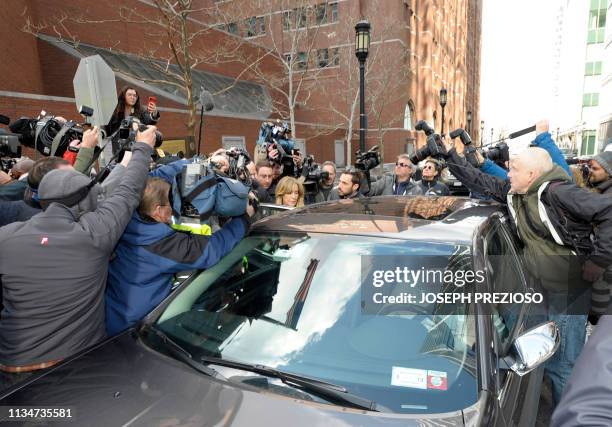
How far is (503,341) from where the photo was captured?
182 cm

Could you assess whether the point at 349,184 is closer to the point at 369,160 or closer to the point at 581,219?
the point at 369,160

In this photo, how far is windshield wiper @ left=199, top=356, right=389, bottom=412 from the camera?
1.40m

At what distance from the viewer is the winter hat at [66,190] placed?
191cm

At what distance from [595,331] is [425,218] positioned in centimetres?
129

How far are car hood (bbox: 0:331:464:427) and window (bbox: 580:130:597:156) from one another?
171 ft

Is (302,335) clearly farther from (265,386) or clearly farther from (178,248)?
(178,248)

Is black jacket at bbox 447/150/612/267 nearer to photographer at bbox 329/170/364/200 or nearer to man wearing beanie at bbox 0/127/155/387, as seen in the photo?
photographer at bbox 329/170/364/200

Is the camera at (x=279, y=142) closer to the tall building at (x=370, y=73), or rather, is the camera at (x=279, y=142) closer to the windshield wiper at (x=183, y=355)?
the windshield wiper at (x=183, y=355)

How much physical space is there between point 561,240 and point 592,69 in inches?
2331

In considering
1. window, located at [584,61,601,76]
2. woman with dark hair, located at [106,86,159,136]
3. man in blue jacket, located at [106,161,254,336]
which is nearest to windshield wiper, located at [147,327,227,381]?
man in blue jacket, located at [106,161,254,336]

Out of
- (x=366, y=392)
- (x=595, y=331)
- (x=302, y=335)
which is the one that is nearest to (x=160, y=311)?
(x=302, y=335)

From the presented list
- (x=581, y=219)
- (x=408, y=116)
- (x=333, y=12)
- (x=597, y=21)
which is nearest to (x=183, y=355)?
(x=581, y=219)

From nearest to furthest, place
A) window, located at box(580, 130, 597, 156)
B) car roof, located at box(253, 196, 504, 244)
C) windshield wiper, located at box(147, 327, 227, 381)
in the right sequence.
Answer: windshield wiper, located at box(147, 327, 227, 381), car roof, located at box(253, 196, 504, 244), window, located at box(580, 130, 597, 156)

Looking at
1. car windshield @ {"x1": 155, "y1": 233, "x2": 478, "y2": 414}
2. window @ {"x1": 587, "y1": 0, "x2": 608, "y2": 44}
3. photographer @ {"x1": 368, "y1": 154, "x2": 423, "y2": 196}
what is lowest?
car windshield @ {"x1": 155, "y1": 233, "x2": 478, "y2": 414}
